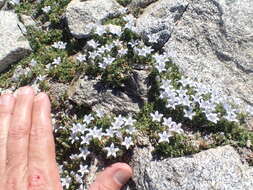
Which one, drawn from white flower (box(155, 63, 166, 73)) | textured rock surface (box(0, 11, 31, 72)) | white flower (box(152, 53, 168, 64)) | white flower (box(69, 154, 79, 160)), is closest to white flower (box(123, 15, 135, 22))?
white flower (box(152, 53, 168, 64))

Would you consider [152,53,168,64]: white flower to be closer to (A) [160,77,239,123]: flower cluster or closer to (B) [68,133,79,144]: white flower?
(A) [160,77,239,123]: flower cluster

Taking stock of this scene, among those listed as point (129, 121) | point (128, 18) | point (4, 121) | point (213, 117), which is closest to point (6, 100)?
point (4, 121)

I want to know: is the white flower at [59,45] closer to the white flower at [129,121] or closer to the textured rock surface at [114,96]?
the textured rock surface at [114,96]

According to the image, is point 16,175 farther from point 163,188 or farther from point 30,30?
point 30,30

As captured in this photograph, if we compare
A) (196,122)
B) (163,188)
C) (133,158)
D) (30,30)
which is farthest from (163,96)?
(30,30)

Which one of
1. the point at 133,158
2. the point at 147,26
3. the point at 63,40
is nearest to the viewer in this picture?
the point at 133,158

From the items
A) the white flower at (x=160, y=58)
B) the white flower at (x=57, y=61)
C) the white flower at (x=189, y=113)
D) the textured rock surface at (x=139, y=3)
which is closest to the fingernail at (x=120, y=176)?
the white flower at (x=189, y=113)

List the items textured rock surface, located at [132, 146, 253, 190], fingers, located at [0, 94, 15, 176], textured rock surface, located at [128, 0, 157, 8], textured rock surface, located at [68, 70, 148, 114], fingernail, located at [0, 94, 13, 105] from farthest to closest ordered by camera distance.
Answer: textured rock surface, located at [128, 0, 157, 8]
textured rock surface, located at [68, 70, 148, 114]
textured rock surface, located at [132, 146, 253, 190]
fingernail, located at [0, 94, 13, 105]
fingers, located at [0, 94, 15, 176]
